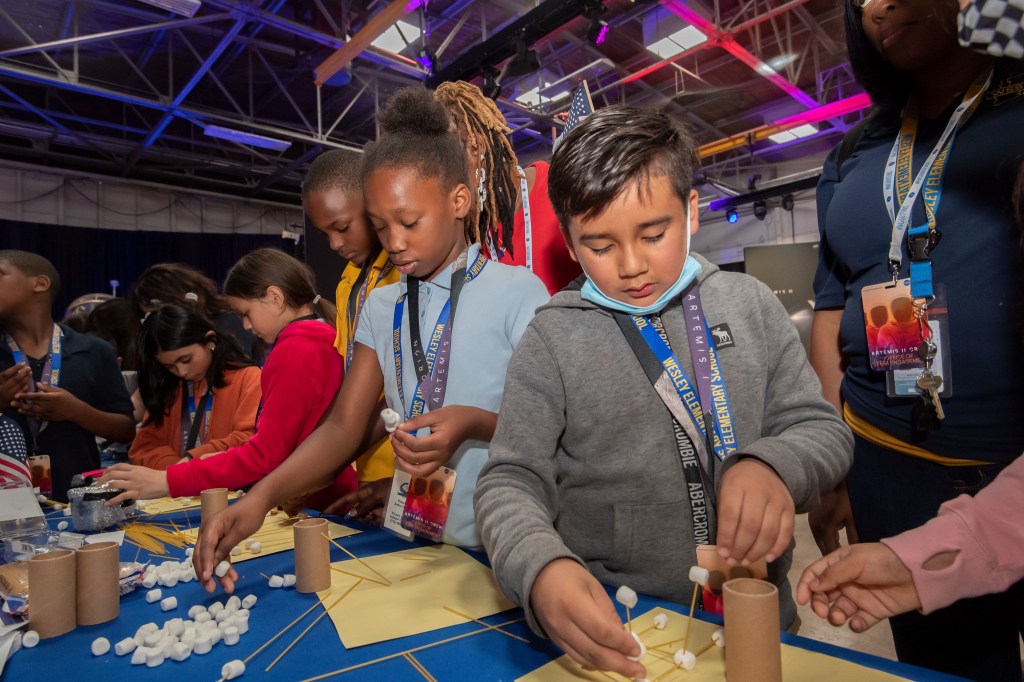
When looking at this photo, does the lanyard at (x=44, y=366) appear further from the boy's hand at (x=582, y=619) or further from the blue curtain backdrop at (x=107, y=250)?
the blue curtain backdrop at (x=107, y=250)

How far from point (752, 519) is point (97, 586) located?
1.13 m

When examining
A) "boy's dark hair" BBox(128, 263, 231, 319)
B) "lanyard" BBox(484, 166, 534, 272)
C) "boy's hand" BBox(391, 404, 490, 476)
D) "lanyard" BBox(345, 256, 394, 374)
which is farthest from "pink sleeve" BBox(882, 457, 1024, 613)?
"boy's dark hair" BBox(128, 263, 231, 319)

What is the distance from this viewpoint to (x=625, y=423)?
1.03 metres

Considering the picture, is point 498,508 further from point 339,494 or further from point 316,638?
point 339,494

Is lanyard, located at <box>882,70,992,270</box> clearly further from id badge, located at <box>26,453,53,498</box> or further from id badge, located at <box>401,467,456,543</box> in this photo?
id badge, located at <box>26,453,53,498</box>

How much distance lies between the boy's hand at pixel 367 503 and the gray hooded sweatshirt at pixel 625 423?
0.69 m

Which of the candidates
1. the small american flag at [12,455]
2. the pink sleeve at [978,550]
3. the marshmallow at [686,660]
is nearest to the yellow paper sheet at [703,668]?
the marshmallow at [686,660]

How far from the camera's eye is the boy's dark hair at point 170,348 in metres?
2.76

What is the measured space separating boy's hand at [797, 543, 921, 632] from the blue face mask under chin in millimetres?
453

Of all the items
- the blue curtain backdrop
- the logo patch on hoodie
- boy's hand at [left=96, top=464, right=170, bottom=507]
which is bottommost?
boy's hand at [left=96, top=464, right=170, bottom=507]

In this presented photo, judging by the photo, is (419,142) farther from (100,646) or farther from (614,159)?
(100,646)

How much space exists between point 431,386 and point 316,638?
1.79 ft

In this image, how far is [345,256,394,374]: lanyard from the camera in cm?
180

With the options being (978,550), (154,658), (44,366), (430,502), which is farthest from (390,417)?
(44,366)
